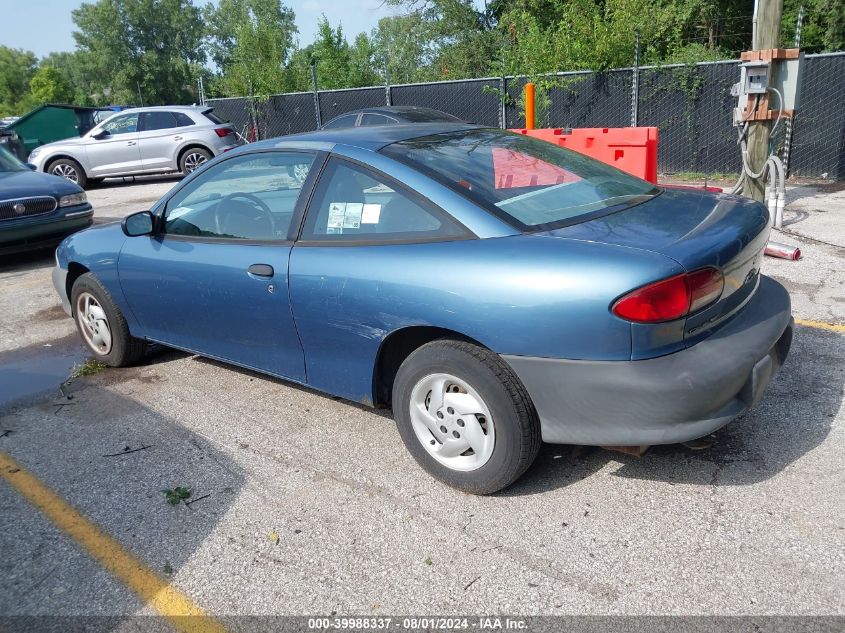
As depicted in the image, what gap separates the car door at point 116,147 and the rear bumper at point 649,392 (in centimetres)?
1558

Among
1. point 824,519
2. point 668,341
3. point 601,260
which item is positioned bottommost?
point 824,519

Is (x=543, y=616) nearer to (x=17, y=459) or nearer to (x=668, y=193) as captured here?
(x=668, y=193)

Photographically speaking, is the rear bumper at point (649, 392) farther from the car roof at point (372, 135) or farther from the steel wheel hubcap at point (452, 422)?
the car roof at point (372, 135)

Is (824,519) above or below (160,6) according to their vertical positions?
below

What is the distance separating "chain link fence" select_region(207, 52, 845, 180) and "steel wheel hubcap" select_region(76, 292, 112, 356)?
846cm

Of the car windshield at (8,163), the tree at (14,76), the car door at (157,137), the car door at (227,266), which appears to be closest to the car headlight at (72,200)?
the car windshield at (8,163)

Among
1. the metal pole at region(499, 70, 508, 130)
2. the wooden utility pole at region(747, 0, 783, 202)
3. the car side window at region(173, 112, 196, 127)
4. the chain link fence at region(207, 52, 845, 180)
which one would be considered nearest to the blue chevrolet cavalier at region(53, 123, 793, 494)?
the wooden utility pole at region(747, 0, 783, 202)

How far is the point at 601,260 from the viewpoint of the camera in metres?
2.71

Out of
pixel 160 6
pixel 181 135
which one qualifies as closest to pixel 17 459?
pixel 181 135

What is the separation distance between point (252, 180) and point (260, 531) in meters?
2.05

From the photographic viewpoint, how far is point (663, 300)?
264 centimetres

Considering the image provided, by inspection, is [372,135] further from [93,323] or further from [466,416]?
[93,323]

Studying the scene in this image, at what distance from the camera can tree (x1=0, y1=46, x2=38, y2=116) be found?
8625 cm

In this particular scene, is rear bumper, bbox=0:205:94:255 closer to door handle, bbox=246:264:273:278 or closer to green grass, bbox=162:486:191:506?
door handle, bbox=246:264:273:278
